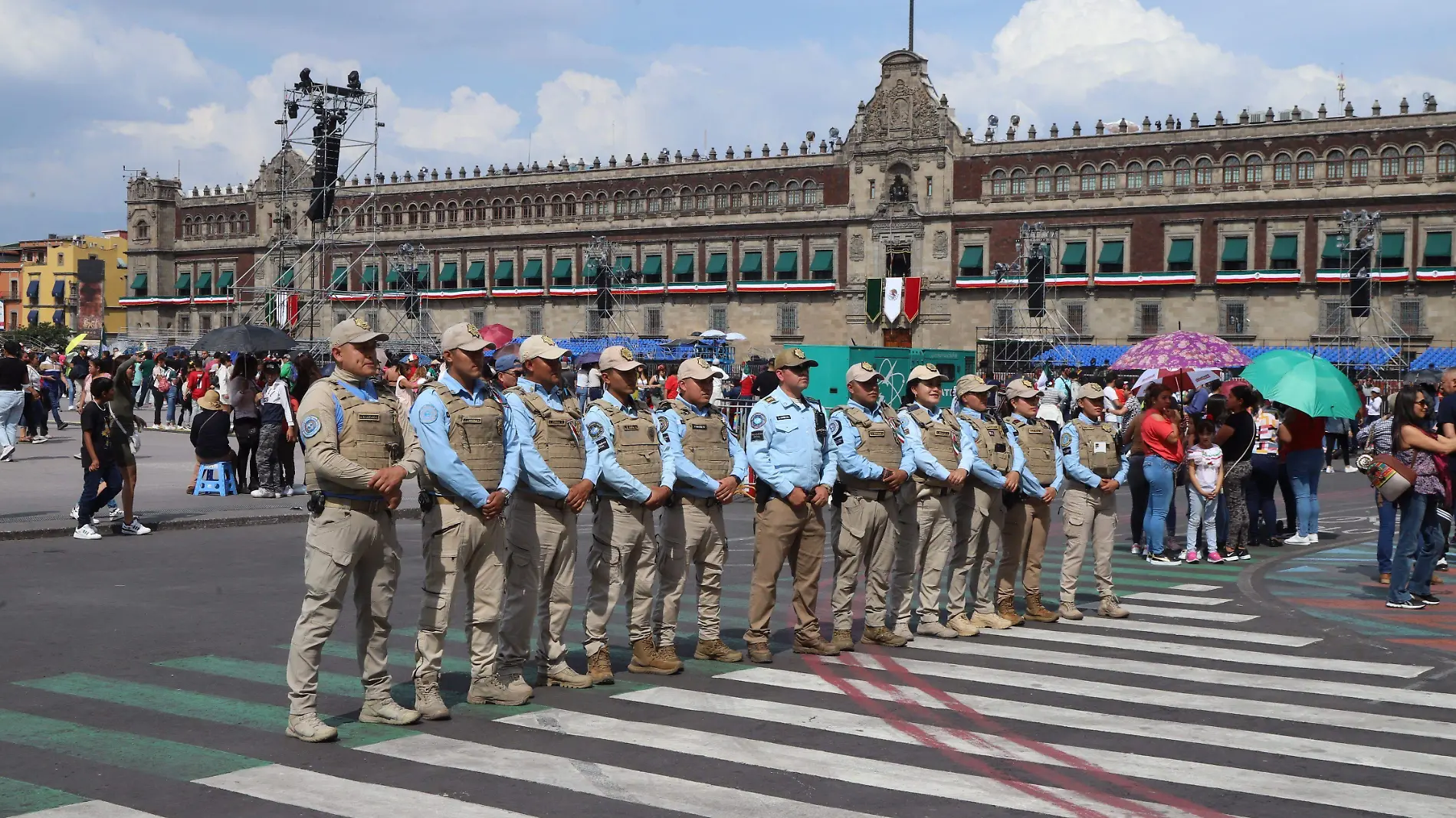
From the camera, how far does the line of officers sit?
6988 mm

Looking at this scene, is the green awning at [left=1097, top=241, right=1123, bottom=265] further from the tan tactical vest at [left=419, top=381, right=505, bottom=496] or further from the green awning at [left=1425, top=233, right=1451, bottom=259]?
the tan tactical vest at [left=419, top=381, right=505, bottom=496]

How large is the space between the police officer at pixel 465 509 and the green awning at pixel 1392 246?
54.5 meters

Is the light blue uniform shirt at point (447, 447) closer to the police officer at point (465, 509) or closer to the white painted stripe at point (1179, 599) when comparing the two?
the police officer at point (465, 509)

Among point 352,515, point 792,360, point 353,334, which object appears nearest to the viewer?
point 352,515

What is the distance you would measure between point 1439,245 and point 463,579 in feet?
180

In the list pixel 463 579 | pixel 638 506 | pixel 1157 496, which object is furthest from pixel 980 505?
pixel 1157 496

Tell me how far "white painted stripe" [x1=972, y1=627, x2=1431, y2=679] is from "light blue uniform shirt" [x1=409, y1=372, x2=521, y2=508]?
3595 mm

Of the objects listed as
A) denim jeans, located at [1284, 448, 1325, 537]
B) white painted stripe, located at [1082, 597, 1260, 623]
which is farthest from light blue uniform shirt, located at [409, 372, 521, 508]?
denim jeans, located at [1284, 448, 1325, 537]

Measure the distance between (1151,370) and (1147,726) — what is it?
14957 mm

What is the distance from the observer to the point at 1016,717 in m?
7.48

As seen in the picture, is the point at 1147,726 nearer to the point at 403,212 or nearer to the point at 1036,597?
the point at 1036,597

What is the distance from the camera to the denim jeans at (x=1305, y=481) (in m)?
16.1

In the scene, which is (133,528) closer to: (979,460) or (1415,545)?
(979,460)

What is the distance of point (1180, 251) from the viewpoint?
193 feet
